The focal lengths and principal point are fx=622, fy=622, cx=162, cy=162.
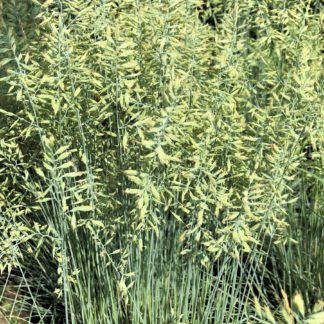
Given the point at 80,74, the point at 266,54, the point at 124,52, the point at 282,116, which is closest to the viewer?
the point at 124,52

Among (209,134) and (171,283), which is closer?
(209,134)

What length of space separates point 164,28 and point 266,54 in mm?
1079

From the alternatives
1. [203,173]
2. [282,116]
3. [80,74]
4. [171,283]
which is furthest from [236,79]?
[171,283]

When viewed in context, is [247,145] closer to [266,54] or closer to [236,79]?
[236,79]

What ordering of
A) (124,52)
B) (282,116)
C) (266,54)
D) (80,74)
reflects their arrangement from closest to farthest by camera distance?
1. (124,52)
2. (80,74)
3. (282,116)
4. (266,54)

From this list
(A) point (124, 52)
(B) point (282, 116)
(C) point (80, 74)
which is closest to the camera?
(A) point (124, 52)

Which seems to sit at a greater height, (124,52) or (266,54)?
(124,52)

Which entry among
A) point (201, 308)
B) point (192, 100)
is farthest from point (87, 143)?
point (201, 308)

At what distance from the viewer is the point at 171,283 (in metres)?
2.57

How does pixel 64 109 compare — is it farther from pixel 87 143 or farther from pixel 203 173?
pixel 203 173

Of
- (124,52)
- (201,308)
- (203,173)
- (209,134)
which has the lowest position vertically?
(201,308)

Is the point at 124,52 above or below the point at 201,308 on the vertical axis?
above

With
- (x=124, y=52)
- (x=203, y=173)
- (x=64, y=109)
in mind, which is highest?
(x=124, y=52)

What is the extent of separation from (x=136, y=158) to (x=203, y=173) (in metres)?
0.27
